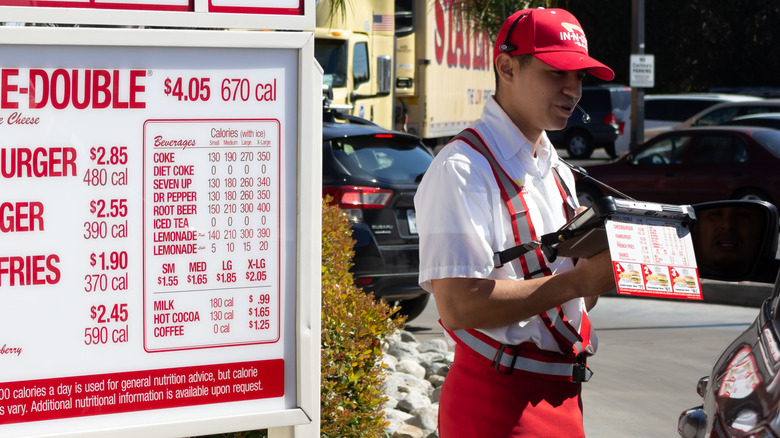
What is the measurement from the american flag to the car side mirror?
1486 centimetres

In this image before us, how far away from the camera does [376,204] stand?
326 inches

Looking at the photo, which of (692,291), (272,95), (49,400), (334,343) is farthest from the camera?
(334,343)

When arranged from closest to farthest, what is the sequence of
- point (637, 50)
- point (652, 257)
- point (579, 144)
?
point (652, 257), point (637, 50), point (579, 144)

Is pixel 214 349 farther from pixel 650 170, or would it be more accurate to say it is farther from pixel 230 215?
pixel 650 170

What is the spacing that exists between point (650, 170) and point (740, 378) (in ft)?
46.6

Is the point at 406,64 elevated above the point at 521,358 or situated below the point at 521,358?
above

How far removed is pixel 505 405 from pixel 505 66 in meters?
0.86

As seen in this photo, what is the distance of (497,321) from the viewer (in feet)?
8.46

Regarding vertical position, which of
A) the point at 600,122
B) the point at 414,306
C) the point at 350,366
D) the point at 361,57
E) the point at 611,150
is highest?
the point at 600,122

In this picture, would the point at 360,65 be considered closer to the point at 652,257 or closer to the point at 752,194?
the point at 752,194

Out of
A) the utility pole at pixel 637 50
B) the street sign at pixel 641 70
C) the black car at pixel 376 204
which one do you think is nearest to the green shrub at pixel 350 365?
the black car at pixel 376 204

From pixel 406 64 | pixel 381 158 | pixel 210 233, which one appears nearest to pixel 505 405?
pixel 210 233

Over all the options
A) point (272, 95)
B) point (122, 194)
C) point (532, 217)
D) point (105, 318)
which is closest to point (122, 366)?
point (105, 318)

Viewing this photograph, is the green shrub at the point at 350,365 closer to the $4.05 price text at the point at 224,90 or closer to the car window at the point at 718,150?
the $4.05 price text at the point at 224,90
